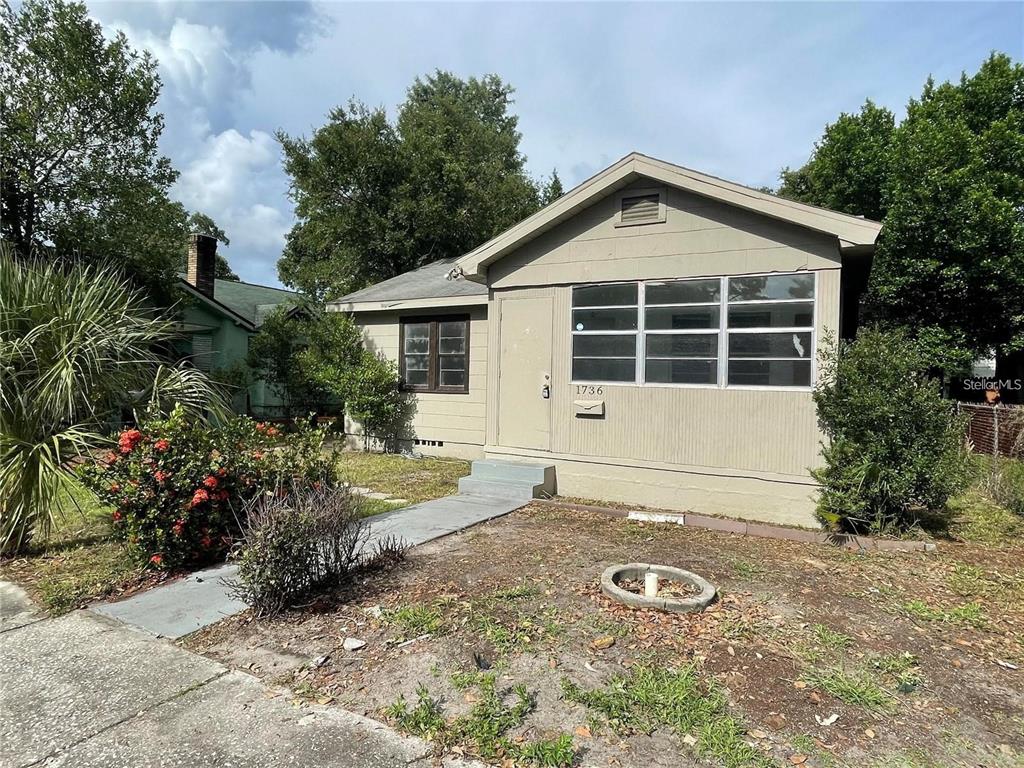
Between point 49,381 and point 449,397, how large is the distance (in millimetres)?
6479

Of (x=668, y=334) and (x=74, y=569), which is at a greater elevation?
(x=668, y=334)

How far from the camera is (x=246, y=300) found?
69.8ft

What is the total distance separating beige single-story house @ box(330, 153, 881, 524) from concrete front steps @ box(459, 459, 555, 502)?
0.28 metres

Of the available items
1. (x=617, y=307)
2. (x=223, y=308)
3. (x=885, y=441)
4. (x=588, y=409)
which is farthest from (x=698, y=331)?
(x=223, y=308)

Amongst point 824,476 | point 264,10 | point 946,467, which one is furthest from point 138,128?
point 946,467

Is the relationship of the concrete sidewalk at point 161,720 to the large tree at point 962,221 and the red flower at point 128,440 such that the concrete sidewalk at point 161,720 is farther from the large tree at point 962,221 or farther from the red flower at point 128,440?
the large tree at point 962,221

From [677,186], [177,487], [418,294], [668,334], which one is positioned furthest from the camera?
[418,294]

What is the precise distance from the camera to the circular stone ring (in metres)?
4.02

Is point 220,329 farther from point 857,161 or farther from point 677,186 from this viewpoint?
point 857,161

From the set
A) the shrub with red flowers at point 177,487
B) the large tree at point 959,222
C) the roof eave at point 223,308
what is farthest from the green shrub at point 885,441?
the roof eave at point 223,308

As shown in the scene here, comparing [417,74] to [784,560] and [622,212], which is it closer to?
[622,212]

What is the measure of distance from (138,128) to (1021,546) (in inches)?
630

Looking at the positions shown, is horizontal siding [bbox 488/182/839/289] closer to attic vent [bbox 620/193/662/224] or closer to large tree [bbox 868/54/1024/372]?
attic vent [bbox 620/193/662/224]

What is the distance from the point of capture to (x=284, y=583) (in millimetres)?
3924
